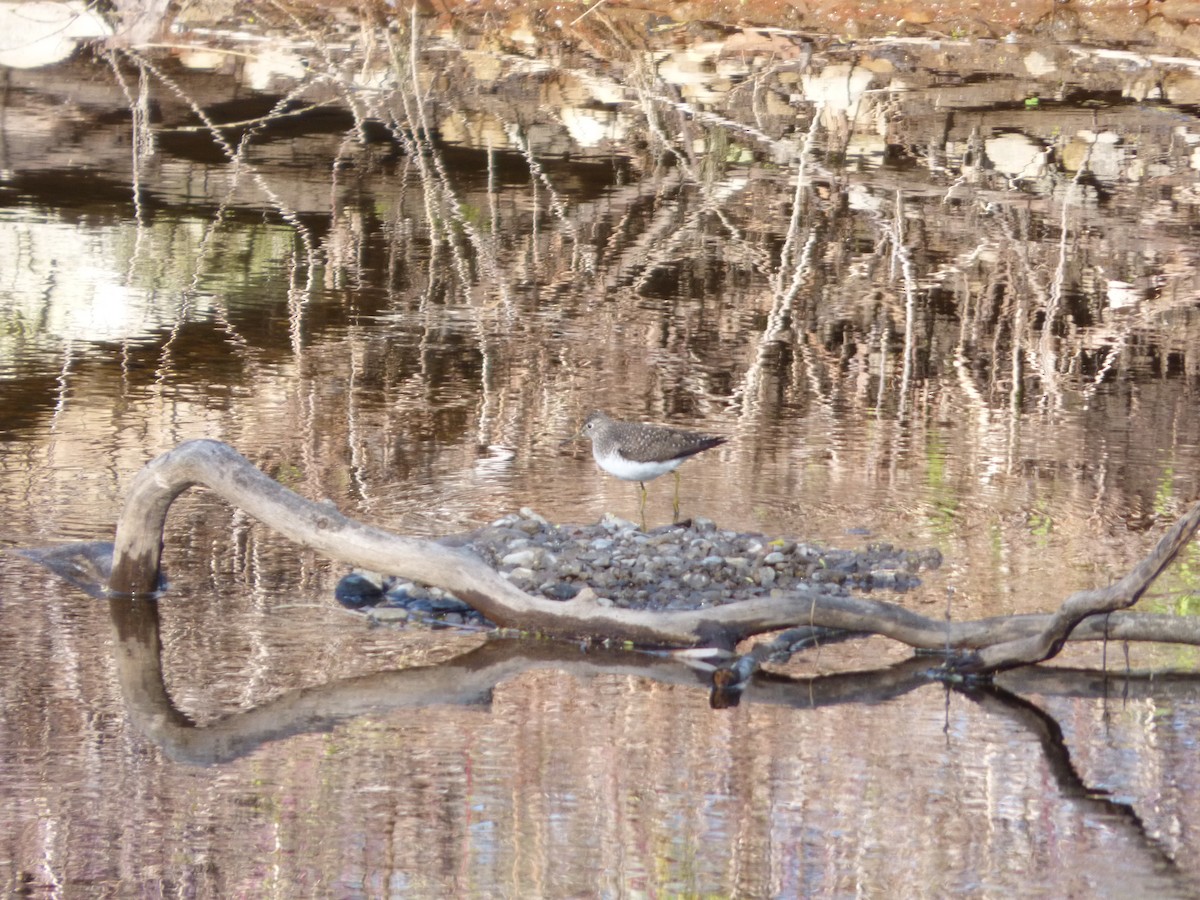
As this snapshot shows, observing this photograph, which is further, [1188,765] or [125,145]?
[125,145]

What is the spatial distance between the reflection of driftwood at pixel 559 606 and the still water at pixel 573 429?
213 mm

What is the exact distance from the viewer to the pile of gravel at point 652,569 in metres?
9.78

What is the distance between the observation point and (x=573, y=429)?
13188mm

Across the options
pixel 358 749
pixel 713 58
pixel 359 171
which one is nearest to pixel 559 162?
pixel 359 171

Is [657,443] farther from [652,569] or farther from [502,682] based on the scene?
[502,682]

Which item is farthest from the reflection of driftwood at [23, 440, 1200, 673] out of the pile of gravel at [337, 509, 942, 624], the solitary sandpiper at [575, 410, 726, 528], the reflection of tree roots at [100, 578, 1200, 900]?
the solitary sandpiper at [575, 410, 726, 528]

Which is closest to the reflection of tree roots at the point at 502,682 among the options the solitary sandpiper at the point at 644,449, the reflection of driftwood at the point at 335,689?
the reflection of driftwood at the point at 335,689

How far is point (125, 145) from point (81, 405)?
33.6 ft

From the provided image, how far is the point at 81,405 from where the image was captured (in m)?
13.3

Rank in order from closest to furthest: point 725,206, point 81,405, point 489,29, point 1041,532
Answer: point 1041,532, point 81,405, point 725,206, point 489,29

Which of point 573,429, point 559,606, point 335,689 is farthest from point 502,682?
point 573,429

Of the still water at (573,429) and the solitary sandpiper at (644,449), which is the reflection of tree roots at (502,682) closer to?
the still water at (573,429)

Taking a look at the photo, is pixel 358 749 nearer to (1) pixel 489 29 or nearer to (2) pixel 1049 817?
(2) pixel 1049 817

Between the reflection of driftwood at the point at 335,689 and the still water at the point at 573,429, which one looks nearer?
the still water at the point at 573,429
